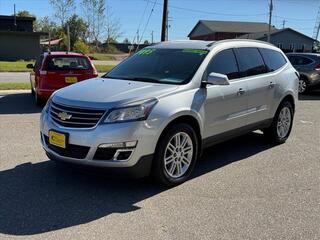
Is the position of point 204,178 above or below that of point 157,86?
below

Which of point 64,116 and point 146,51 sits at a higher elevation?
point 146,51

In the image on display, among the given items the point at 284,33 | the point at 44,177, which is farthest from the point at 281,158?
the point at 284,33

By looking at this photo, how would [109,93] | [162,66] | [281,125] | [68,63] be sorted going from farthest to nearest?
[68,63], [281,125], [162,66], [109,93]

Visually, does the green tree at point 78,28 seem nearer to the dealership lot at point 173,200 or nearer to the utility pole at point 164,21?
the utility pole at point 164,21

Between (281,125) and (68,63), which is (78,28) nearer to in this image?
(68,63)

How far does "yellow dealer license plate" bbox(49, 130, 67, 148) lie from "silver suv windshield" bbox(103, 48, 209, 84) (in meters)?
1.38

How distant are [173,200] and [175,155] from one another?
64 cm

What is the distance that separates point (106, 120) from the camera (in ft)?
16.2

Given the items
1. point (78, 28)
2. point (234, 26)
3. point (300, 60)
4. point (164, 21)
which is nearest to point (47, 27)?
point (78, 28)

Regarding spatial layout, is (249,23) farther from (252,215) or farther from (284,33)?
(252,215)

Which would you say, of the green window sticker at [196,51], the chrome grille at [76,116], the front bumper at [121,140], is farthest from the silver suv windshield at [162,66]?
the chrome grille at [76,116]

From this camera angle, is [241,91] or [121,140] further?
[241,91]

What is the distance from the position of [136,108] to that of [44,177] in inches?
64.4

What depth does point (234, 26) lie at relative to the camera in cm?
8831
